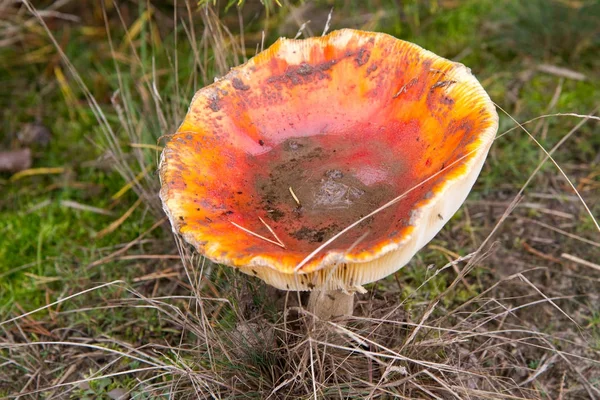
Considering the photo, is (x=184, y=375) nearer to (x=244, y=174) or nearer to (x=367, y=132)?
(x=244, y=174)

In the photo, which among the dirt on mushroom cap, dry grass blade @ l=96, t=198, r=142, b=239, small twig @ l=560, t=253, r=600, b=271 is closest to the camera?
the dirt on mushroom cap

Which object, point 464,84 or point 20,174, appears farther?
point 20,174

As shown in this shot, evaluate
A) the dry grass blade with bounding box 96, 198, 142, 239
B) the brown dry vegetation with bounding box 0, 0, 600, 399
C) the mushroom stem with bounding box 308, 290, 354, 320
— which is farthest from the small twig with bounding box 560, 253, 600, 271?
the dry grass blade with bounding box 96, 198, 142, 239

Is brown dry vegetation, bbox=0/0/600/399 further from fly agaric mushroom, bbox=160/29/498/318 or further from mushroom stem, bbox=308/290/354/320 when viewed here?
fly agaric mushroom, bbox=160/29/498/318

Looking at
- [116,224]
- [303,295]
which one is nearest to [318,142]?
[303,295]

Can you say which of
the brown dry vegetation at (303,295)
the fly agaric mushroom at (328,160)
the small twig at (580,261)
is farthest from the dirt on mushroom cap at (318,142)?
the small twig at (580,261)

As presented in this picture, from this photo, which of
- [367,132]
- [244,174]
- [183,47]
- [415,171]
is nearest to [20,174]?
[183,47]

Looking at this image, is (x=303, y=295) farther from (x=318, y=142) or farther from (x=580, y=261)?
(x=580, y=261)
